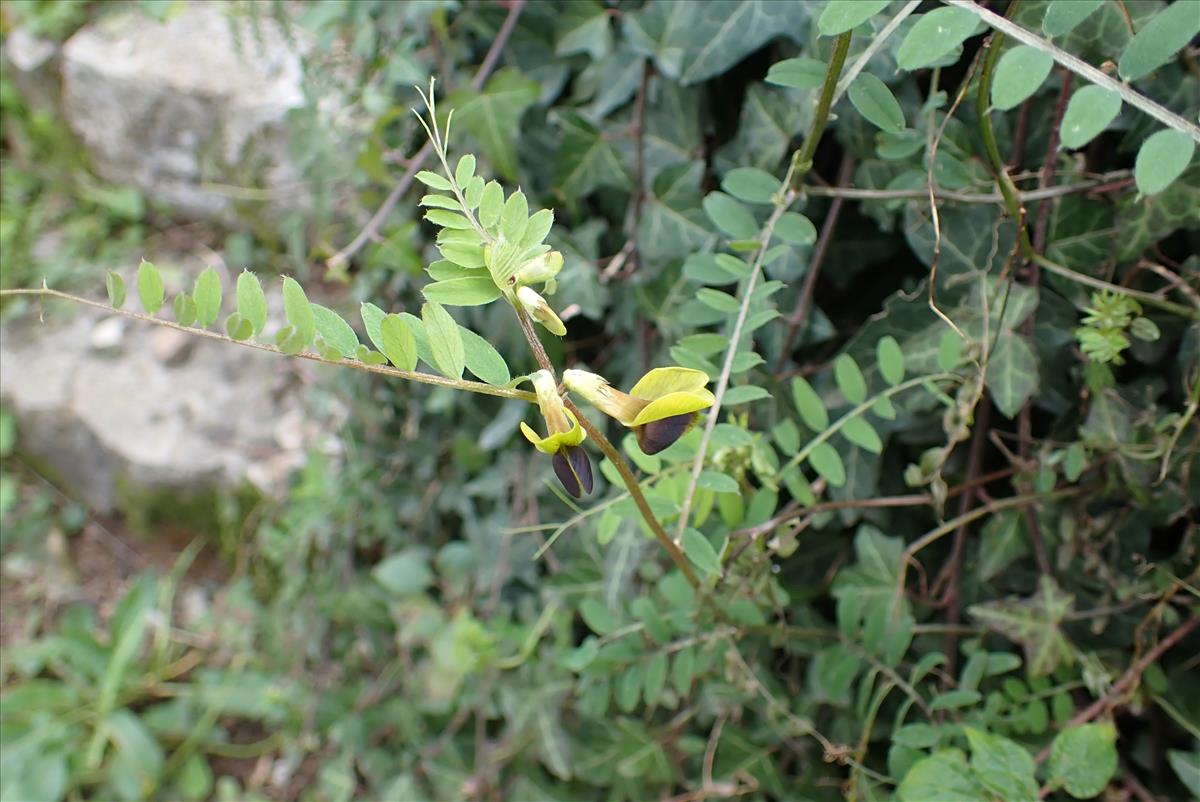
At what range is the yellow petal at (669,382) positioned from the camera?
49cm

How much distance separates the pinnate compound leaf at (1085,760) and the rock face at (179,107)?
204cm

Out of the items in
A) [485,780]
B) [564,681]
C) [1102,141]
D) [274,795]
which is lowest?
[274,795]

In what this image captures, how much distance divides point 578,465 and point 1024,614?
21.9 inches

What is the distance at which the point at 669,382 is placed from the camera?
493 millimetres

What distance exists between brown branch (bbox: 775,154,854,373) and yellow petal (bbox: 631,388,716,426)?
49 centimetres

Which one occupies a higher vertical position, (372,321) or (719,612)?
(372,321)

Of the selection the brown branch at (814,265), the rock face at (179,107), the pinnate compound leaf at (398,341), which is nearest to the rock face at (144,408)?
the rock face at (179,107)

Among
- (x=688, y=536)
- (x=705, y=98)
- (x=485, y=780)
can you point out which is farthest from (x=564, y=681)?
(x=705, y=98)

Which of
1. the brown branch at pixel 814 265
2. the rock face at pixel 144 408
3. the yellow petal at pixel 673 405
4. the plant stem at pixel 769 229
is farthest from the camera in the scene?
the rock face at pixel 144 408

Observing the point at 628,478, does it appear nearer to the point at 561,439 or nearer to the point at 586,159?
the point at 561,439

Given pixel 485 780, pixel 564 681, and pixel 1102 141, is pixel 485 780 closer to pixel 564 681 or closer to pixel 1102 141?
pixel 564 681

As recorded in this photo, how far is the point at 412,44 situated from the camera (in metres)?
1.22

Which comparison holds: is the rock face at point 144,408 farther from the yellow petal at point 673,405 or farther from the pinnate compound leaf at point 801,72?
the yellow petal at point 673,405

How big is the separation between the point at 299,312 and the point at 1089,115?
506 millimetres
